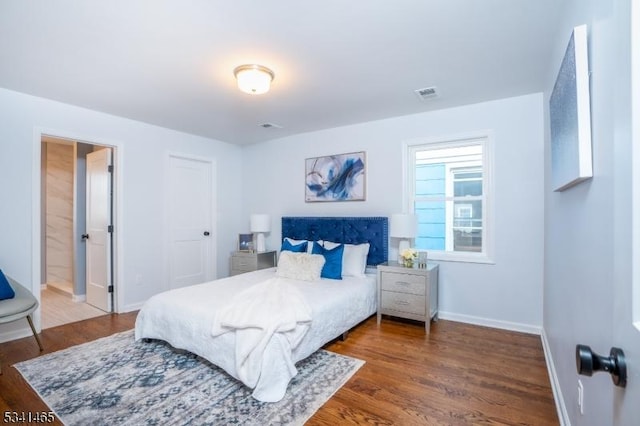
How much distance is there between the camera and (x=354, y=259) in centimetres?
383

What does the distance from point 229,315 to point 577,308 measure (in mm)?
2084

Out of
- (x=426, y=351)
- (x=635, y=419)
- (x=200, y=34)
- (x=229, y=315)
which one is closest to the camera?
(x=635, y=419)

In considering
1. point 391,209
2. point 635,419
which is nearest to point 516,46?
point 391,209

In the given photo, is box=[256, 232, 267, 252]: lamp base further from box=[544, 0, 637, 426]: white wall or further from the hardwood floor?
box=[544, 0, 637, 426]: white wall

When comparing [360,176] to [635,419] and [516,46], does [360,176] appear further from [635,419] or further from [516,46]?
[635,419]

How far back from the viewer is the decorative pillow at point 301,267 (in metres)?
3.54

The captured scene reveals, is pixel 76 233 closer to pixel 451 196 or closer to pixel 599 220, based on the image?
pixel 451 196

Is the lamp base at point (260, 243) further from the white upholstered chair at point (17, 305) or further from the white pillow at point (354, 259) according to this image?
the white upholstered chair at point (17, 305)

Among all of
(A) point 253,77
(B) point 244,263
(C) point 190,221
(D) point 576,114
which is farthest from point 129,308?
(D) point 576,114

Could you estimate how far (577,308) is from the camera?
1.51 m

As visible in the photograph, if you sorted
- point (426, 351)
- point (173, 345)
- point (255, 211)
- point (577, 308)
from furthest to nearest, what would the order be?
point (255, 211) < point (426, 351) < point (173, 345) < point (577, 308)

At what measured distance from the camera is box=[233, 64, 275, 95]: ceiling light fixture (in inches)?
101

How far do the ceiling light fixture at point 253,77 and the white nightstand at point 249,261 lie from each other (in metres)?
2.65

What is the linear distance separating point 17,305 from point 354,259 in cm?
317
